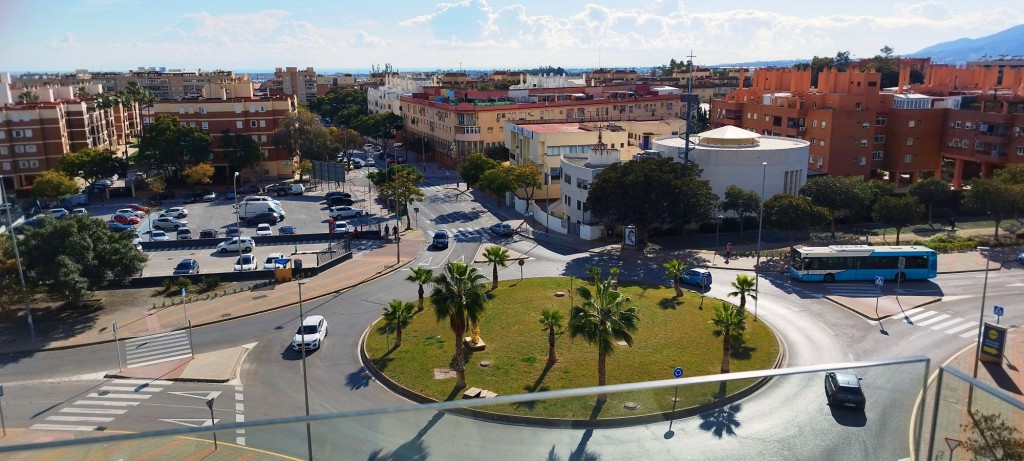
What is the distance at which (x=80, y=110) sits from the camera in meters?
77.9

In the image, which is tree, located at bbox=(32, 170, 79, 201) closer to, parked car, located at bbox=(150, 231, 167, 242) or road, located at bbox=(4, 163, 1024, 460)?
parked car, located at bbox=(150, 231, 167, 242)

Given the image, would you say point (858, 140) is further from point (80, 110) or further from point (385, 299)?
point (80, 110)

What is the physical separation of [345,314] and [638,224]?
21.1 m

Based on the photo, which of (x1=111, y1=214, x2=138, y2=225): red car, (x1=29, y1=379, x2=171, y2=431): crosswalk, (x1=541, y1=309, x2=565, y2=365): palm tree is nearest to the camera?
(x1=29, y1=379, x2=171, y2=431): crosswalk

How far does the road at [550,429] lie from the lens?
6.20 m


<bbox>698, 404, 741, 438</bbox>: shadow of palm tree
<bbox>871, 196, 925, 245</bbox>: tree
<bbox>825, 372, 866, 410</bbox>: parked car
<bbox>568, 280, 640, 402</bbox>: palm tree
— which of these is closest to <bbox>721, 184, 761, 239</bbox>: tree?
<bbox>871, 196, 925, 245</bbox>: tree

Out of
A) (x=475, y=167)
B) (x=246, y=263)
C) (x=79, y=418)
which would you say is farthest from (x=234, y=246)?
(x=475, y=167)

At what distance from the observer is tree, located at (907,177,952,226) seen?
2041 inches

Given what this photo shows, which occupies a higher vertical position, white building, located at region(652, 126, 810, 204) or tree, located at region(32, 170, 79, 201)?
white building, located at region(652, 126, 810, 204)

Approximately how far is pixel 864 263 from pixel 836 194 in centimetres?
1163

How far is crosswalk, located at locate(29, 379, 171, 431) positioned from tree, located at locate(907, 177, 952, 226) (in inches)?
2095

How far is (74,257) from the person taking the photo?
112 ft

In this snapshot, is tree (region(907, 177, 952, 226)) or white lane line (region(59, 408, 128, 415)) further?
tree (region(907, 177, 952, 226))

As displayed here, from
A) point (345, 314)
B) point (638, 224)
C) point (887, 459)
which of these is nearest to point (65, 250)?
point (345, 314)
